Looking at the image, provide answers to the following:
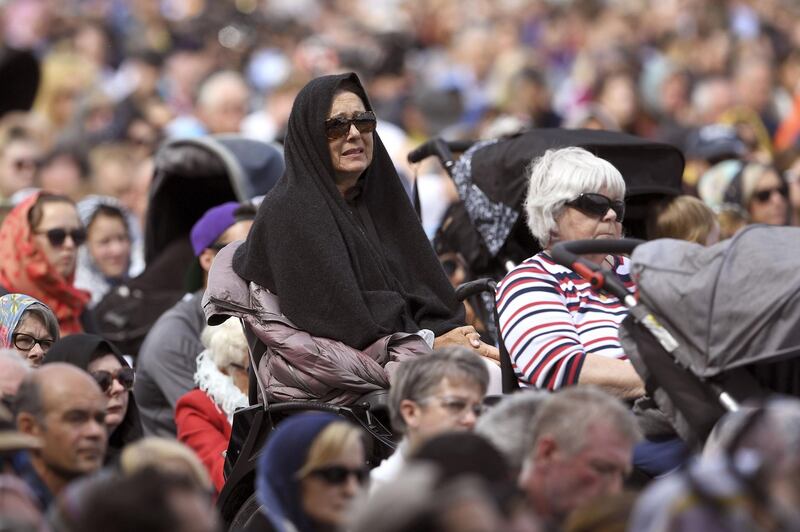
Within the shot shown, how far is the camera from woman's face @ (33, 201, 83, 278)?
8.57m

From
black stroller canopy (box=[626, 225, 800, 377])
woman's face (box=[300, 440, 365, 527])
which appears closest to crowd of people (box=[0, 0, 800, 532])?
woman's face (box=[300, 440, 365, 527])

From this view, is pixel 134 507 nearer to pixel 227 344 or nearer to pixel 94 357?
pixel 94 357

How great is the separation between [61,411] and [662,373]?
1998 millimetres

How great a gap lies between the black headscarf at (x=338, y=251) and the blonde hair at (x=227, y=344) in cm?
102

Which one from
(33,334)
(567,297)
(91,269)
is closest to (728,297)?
(567,297)

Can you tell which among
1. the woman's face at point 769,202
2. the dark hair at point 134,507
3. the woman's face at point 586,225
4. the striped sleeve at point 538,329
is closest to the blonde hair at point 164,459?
the dark hair at point 134,507

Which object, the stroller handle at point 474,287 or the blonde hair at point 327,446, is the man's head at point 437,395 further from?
the stroller handle at point 474,287

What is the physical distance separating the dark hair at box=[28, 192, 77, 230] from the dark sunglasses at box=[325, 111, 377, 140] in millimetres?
2610

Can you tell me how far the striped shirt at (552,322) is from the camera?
20.1 feet

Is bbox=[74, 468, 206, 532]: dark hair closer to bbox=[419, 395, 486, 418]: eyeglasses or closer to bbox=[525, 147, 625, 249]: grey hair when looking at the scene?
bbox=[419, 395, 486, 418]: eyeglasses

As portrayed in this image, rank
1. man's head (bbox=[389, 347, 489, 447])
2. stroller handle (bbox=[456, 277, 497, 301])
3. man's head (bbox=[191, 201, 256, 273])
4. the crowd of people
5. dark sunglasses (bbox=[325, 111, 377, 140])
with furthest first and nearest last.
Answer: man's head (bbox=[191, 201, 256, 273])
stroller handle (bbox=[456, 277, 497, 301])
dark sunglasses (bbox=[325, 111, 377, 140])
man's head (bbox=[389, 347, 489, 447])
the crowd of people

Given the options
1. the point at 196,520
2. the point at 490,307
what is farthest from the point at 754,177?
the point at 196,520

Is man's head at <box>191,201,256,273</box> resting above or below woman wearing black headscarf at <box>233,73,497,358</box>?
below

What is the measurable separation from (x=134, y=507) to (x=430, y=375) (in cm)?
166
